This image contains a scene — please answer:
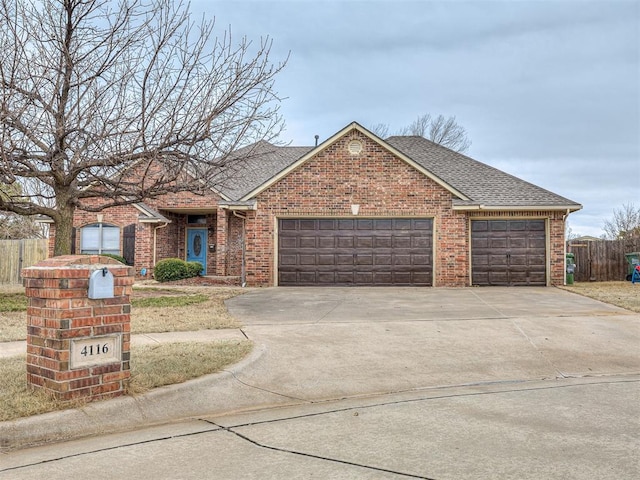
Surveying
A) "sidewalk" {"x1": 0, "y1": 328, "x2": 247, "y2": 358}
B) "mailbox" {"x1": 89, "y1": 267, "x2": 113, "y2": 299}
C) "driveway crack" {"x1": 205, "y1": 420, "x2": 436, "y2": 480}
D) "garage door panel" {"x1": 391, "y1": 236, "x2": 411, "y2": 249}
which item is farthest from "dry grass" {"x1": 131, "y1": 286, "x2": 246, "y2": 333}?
"garage door panel" {"x1": 391, "y1": 236, "x2": 411, "y2": 249}

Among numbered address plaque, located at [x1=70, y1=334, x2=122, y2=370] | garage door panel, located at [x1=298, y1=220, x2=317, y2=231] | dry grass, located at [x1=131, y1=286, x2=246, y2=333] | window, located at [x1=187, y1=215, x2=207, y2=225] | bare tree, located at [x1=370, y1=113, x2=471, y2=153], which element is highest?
bare tree, located at [x1=370, y1=113, x2=471, y2=153]

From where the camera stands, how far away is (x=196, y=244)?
2214 cm

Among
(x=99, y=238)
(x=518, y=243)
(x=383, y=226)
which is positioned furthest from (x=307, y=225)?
(x=99, y=238)

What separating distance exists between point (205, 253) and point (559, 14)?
49.4 feet

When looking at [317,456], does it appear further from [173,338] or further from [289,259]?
[289,259]

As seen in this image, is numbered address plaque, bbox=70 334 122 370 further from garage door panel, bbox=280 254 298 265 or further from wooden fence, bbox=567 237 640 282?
wooden fence, bbox=567 237 640 282

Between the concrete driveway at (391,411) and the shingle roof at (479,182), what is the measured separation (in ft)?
26.8

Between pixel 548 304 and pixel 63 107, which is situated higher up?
pixel 63 107

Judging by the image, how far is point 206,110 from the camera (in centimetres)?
997

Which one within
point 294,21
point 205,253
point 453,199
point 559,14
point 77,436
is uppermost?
point 559,14

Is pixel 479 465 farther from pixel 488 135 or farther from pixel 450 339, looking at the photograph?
pixel 488 135

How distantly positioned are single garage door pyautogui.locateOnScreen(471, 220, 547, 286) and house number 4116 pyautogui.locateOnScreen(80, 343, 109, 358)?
572 inches

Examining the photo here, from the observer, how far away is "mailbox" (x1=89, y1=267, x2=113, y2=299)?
4.97 meters

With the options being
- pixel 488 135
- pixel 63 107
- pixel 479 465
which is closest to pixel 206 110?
pixel 63 107
